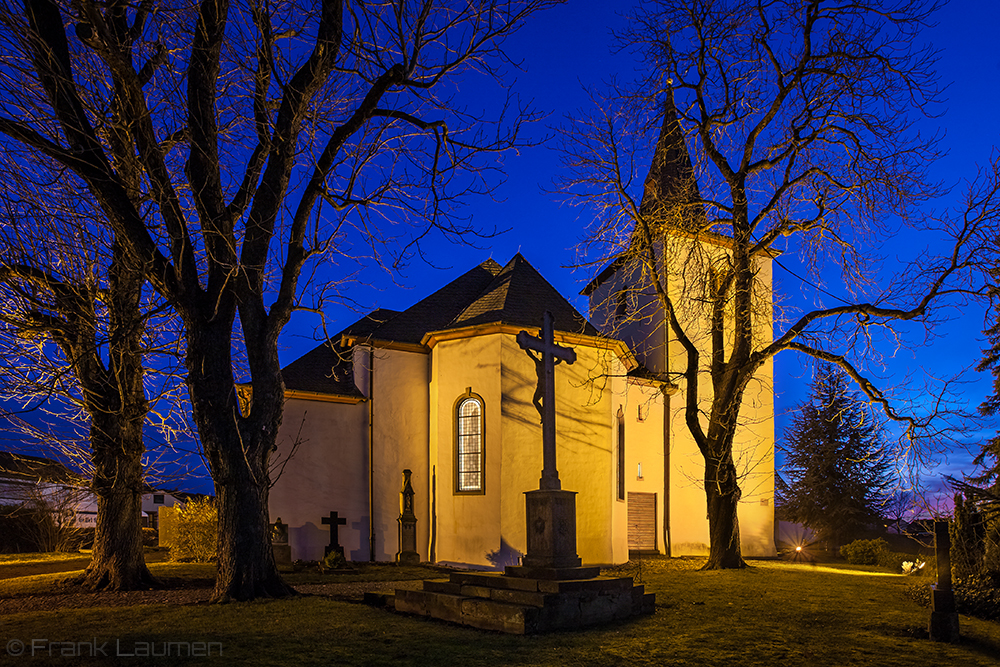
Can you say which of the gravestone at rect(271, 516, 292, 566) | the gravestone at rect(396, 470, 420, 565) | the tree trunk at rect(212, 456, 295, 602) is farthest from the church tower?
the tree trunk at rect(212, 456, 295, 602)

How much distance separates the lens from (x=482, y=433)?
18078 mm

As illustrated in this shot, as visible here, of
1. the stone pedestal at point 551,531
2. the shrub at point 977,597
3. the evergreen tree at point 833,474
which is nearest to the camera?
the stone pedestal at point 551,531

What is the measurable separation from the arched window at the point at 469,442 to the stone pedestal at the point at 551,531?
8.37m

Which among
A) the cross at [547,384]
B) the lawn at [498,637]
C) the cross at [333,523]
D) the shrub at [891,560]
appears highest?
the cross at [547,384]

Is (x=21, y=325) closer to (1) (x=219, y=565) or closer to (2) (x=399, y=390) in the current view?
(1) (x=219, y=565)

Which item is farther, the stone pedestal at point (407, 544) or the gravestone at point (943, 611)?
the stone pedestal at point (407, 544)

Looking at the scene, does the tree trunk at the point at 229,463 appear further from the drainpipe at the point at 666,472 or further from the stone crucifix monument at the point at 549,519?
the drainpipe at the point at 666,472

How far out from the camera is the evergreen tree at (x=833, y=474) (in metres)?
30.1

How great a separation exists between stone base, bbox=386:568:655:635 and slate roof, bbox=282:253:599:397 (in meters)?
9.03

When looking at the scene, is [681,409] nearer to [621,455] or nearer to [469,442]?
[621,455]

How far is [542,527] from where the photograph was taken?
9.52m

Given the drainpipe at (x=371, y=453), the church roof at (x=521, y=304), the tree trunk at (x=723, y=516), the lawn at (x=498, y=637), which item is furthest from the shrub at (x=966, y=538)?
the drainpipe at (x=371, y=453)

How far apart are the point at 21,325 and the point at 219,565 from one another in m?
4.07

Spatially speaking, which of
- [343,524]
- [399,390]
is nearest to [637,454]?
[399,390]
